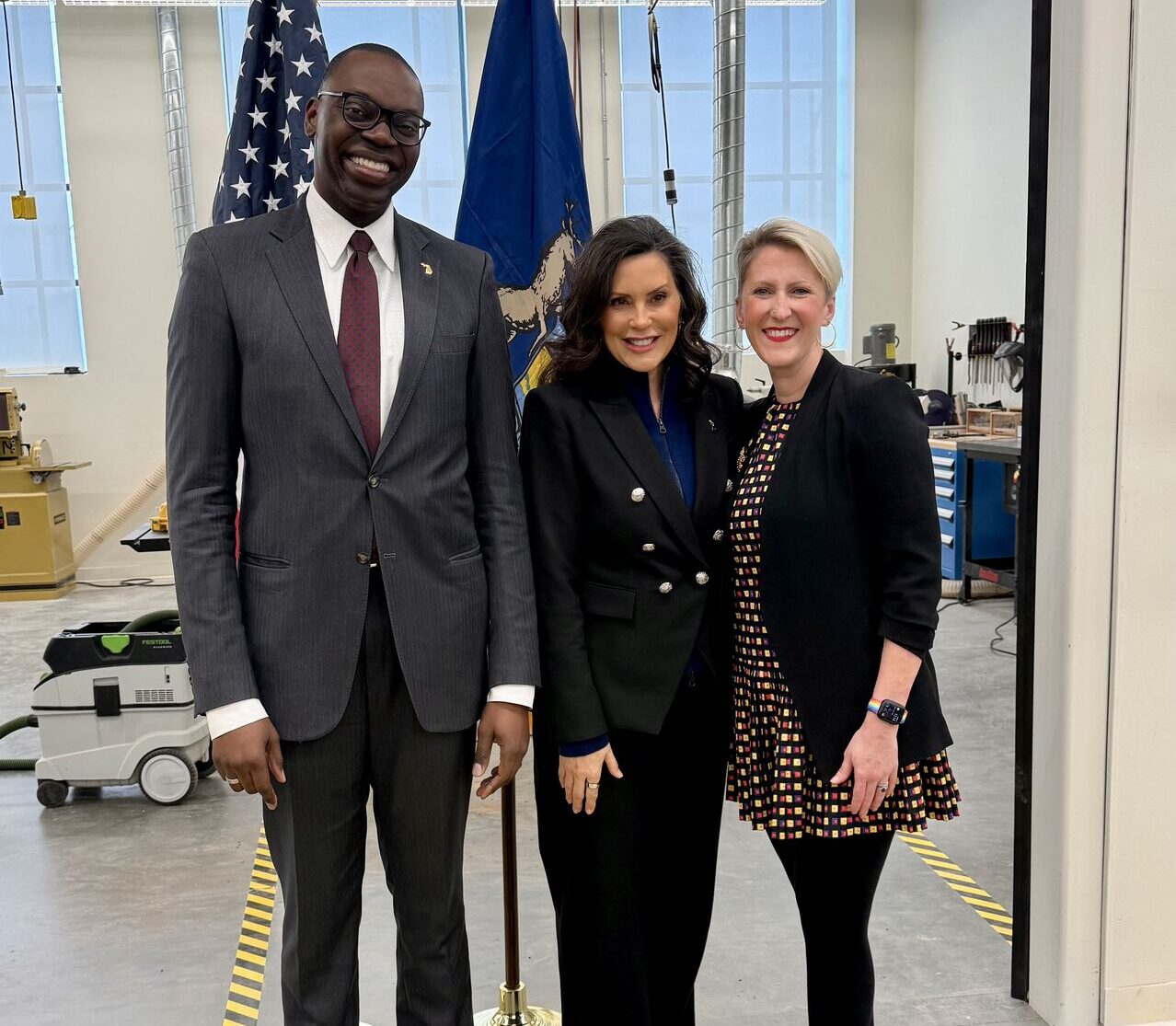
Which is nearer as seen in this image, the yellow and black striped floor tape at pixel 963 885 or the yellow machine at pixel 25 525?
the yellow and black striped floor tape at pixel 963 885

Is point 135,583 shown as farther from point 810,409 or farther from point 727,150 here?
point 810,409

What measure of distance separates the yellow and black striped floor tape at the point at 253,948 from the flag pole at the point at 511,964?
608 mm

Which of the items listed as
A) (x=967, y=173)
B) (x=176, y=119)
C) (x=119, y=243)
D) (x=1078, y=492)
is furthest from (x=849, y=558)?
(x=119, y=243)

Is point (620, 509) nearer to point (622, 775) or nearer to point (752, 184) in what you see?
point (622, 775)

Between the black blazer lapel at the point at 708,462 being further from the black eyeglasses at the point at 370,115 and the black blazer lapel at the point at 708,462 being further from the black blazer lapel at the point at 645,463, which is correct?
the black eyeglasses at the point at 370,115

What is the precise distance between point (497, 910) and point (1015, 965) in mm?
1374

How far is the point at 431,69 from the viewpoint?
872 centimetres

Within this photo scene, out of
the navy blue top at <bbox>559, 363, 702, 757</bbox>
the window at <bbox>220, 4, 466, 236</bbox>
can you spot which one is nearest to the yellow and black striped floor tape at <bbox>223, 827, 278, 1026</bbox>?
the navy blue top at <bbox>559, 363, 702, 757</bbox>

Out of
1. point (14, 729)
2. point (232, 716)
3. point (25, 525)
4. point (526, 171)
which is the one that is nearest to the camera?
point (232, 716)

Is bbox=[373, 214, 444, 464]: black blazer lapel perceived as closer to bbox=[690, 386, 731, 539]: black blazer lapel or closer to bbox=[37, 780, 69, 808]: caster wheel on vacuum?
bbox=[690, 386, 731, 539]: black blazer lapel

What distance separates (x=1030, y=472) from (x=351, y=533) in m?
1.49

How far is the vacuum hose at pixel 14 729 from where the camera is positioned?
4.23m

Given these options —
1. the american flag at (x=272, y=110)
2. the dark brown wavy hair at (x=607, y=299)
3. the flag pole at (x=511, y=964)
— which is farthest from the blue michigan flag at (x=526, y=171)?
the flag pole at (x=511, y=964)

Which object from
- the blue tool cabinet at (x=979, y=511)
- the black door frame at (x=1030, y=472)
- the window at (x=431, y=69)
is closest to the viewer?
the black door frame at (x=1030, y=472)
